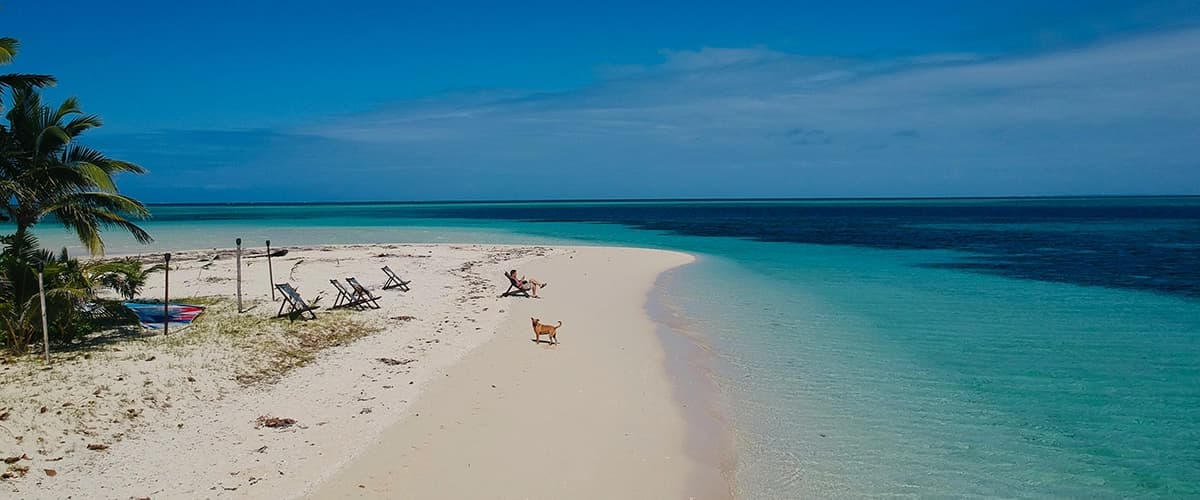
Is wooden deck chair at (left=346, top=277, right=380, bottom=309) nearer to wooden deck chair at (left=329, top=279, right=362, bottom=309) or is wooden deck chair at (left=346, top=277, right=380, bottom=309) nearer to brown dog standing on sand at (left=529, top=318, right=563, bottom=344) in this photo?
wooden deck chair at (left=329, top=279, right=362, bottom=309)

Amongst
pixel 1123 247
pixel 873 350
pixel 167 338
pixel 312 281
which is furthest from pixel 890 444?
pixel 1123 247

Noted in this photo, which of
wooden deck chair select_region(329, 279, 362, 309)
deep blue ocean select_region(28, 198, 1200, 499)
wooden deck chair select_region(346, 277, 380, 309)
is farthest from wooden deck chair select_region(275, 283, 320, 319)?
deep blue ocean select_region(28, 198, 1200, 499)

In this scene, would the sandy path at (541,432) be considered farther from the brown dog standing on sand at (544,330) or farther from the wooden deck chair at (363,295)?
the wooden deck chair at (363,295)

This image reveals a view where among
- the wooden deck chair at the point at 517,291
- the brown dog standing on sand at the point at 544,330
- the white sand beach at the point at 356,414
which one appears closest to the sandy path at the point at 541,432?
the white sand beach at the point at 356,414

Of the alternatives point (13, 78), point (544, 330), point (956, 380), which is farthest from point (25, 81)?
point (956, 380)

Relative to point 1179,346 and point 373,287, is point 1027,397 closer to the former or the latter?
point 1179,346

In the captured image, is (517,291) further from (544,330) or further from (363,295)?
(544,330)
